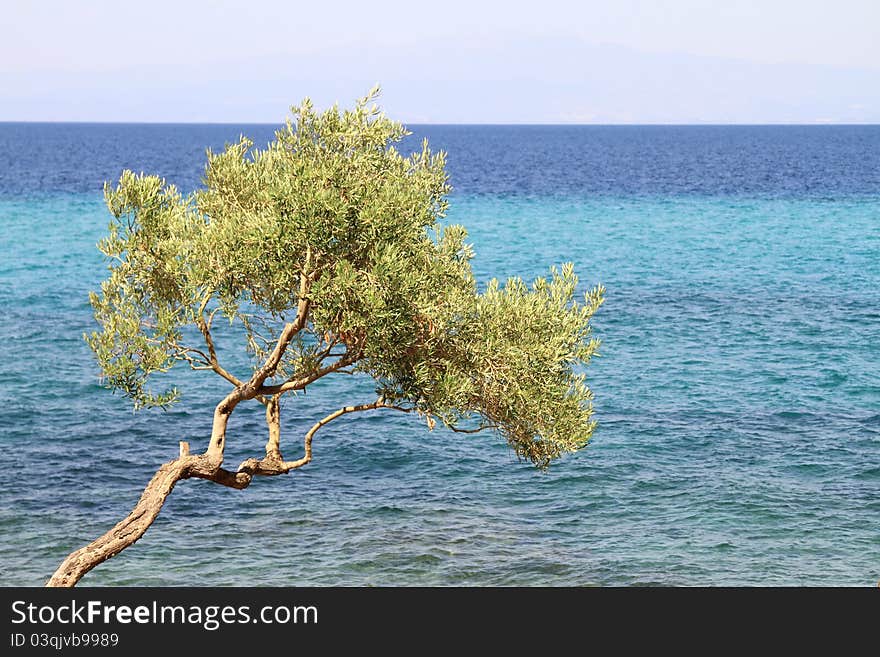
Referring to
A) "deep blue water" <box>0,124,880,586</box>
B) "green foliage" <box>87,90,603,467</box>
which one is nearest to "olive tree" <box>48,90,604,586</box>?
"green foliage" <box>87,90,603,467</box>

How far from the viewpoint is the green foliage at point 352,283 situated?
78.3 feet

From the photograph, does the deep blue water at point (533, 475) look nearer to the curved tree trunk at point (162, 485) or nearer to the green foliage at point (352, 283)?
the curved tree trunk at point (162, 485)

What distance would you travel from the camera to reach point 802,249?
11675cm

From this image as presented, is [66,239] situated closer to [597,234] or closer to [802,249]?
[597,234]

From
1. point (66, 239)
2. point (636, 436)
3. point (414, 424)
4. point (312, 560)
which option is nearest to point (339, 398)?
point (414, 424)

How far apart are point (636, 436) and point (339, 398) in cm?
1717

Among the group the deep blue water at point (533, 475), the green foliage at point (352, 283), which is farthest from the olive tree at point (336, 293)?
the deep blue water at point (533, 475)

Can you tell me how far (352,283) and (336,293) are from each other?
50 centimetres

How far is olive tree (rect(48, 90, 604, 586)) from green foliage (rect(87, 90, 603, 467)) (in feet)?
0.13

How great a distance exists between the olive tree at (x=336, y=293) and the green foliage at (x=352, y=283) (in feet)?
0.13

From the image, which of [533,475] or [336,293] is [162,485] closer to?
[336,293]

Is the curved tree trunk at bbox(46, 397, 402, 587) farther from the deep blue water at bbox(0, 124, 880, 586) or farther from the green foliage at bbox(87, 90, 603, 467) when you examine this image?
the deep blue water at bbox(0, 124, 880, 586)

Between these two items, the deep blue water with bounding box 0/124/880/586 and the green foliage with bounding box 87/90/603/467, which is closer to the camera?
the green foliage with bounding box 87/90/603/467

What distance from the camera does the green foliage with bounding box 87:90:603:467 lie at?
78.3 feet
